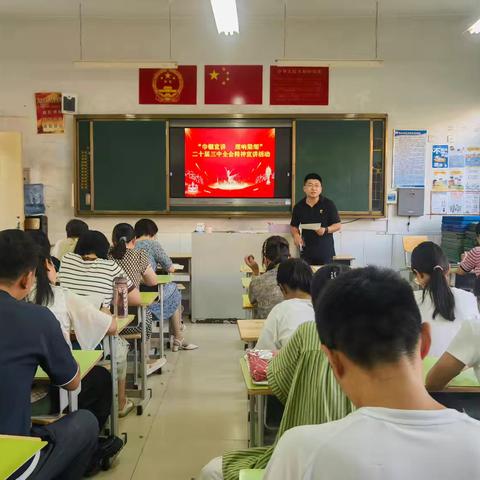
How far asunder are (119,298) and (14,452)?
1743mm

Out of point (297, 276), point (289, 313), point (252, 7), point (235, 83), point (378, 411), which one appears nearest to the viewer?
point (378, 411)

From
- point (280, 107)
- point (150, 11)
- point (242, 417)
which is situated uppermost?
point (150, 11)

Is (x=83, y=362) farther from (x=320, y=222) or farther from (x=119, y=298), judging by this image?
(x=320, y=222)

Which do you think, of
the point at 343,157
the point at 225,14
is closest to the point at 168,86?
the point at 225,14

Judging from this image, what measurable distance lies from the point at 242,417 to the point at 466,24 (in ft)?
18.3

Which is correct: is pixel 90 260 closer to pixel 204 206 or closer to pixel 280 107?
pixel 204 206

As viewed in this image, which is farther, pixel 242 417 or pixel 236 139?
pixel 236 139

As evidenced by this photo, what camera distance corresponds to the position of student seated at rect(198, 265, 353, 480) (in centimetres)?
143

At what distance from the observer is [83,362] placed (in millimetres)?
2020

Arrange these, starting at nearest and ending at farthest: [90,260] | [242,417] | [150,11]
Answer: [90,260] < [242,417] < [150,11]

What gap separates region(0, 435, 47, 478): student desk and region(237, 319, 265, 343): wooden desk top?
130 centimetres

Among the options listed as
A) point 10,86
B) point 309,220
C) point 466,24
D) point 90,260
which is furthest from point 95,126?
point 466,24

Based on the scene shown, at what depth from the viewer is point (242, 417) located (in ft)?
10.7

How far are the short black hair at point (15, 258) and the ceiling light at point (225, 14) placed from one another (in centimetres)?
353
